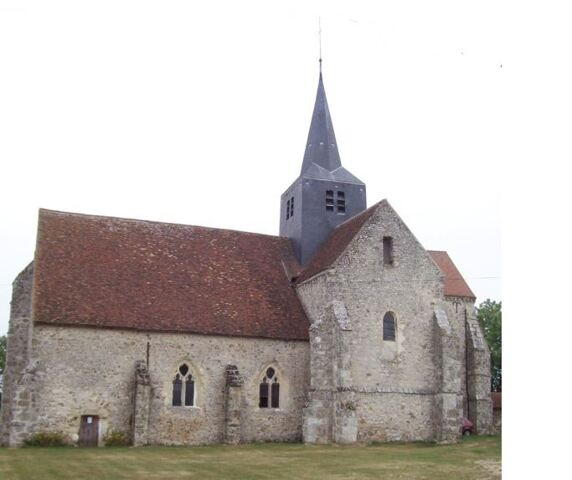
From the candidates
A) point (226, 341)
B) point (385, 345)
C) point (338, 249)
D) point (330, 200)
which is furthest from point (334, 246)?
point (226, 341)

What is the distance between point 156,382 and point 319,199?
11.9 m

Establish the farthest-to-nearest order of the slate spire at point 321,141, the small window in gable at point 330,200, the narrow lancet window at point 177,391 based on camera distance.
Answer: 1. the slate spire at point 321,141
2. the small window in gable at point 330,200
3. the narrow lancet window at point 177,391

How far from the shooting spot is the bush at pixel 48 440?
22.0 meters

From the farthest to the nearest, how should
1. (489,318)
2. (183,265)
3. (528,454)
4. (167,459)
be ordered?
(489,318) → (183,265) → (167,459) → (528,454)

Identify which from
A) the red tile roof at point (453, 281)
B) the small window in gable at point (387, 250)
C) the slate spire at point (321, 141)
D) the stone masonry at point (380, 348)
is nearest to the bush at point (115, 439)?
the stone masonry at point (380, 348)

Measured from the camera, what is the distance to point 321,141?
33750 mm

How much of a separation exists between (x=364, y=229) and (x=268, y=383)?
7.42 metres

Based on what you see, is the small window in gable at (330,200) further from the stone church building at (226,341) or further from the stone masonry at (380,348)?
the stone masonry at (380,348)

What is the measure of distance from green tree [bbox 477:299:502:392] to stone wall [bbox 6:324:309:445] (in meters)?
22.9

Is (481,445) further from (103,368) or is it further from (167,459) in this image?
(103,368)

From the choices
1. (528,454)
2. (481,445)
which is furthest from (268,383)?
(528,454)

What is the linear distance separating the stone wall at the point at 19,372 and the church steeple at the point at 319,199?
39.7 ft

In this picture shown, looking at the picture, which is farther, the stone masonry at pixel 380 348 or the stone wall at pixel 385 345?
the stone wall at pixel 385 345

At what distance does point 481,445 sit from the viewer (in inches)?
968
